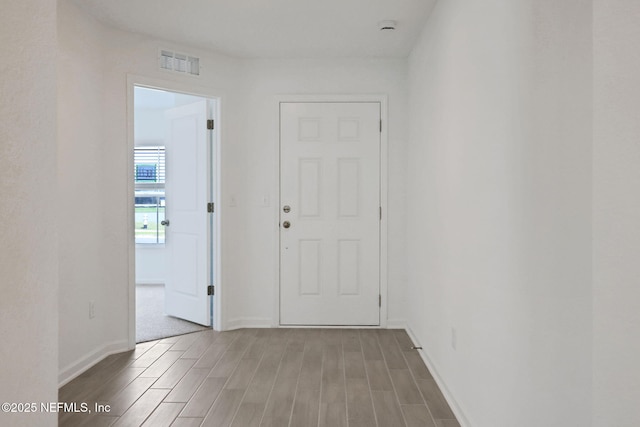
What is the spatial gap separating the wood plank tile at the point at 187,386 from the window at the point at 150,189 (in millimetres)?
4046

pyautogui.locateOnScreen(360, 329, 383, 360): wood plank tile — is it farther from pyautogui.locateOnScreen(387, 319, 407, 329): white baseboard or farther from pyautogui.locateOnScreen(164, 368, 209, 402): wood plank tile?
pyautogui.locateOnScreen(164, 368, 209, 402): wood plank tile

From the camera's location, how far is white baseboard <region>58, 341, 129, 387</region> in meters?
3.15

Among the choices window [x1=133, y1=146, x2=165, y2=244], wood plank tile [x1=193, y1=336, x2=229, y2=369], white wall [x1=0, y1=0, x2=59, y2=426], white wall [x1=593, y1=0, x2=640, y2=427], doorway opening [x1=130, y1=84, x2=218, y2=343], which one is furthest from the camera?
window [x1=133, y1=146, x2=165, y2=244]

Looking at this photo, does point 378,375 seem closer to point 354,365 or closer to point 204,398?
point 354,365

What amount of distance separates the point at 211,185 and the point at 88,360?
187 centimetres

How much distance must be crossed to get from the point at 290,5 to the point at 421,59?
1.18 metres

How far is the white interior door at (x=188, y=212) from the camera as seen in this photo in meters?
4.56

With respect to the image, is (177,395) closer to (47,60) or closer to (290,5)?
(47,60)

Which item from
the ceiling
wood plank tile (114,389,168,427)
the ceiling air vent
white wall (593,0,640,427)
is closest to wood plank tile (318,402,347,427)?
wood plank tile (114,389,168,427)

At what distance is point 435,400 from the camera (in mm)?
2855

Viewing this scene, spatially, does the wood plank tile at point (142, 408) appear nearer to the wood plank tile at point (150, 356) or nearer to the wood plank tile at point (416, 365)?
the wood plank tile at point (150, 356)

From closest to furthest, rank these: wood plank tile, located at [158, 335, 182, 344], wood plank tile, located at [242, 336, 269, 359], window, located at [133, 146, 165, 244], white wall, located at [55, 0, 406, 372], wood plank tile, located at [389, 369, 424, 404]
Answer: wood plank tile, located at [389, 369, 424, 404]
wood plank tile, located at [242, 336, 269, 359]
wood plank tile, located at [158, 335, 182, 344]
white wall, located at [55, 0, 406, 372]
window, located at [133, 146, 165, 244]

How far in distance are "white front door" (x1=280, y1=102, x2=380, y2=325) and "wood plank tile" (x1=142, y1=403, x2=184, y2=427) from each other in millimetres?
1896

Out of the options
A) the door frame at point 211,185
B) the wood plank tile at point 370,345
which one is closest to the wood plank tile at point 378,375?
the wood plank tile at point 370,345
